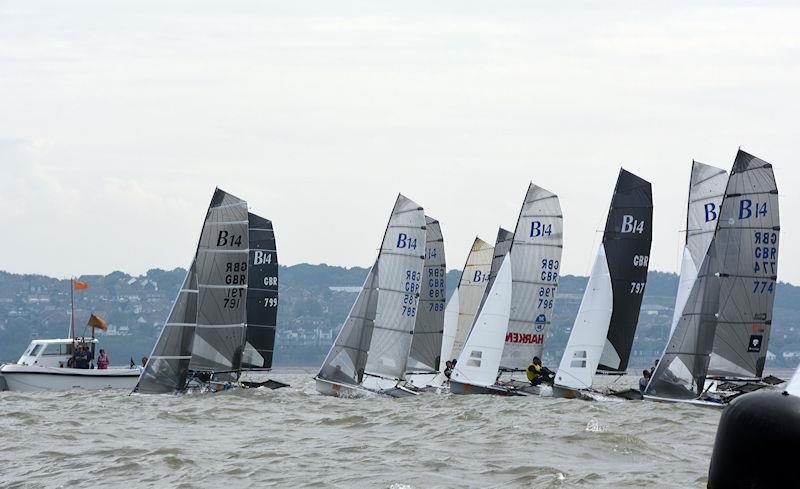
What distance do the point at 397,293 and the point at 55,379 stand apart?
1007 cm

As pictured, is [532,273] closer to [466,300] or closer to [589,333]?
[589,333]

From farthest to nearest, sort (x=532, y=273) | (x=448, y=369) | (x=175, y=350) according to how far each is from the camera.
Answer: (x=448, y=369) → (x=532, y=273) → (x=175, y=350)

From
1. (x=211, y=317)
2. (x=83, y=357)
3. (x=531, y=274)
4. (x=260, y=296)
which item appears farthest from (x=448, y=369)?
(x=83, y=357)

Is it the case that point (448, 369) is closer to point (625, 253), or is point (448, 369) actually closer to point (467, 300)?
point (467, 300)

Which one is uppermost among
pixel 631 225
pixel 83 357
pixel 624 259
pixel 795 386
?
pixel 631 225

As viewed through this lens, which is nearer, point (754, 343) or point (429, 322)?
point (754, 343)

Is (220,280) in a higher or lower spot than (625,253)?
lower

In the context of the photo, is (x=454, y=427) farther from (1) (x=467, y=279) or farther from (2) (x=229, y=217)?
(1) (x=467, y=279)

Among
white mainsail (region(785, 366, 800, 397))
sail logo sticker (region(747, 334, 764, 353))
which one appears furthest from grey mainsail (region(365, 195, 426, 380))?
white mainsail (region(785, 366, 800, 397))

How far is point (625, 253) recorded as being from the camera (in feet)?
110

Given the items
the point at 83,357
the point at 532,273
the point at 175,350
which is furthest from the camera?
the point at 83,357

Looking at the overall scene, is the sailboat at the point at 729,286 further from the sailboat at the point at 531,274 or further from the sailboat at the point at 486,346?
the sailboat at the point at 531,274

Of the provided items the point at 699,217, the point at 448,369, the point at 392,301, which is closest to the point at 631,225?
the point at 699,217

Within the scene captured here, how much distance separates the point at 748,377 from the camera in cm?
2912
